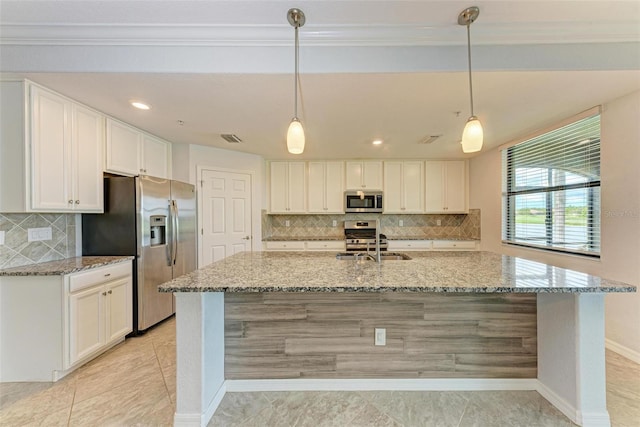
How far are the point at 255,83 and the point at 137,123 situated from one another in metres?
1.70

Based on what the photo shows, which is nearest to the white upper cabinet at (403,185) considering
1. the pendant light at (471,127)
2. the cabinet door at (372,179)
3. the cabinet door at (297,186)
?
the cabinet door at (372,179)

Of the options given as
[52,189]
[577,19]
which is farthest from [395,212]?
[52,189]

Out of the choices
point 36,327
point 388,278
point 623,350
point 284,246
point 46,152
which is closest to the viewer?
point 388,278

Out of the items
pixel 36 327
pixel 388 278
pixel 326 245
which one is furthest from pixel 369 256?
pixel 36 327

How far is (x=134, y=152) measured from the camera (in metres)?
2.92

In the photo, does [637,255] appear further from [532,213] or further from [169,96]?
[169,96]

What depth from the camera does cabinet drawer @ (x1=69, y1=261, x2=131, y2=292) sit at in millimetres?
2068

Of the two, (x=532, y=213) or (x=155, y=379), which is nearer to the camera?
(x=155, y=379)

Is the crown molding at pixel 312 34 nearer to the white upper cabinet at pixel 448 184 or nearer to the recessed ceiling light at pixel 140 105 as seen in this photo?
the recessed ceiling light at pixel 140 105

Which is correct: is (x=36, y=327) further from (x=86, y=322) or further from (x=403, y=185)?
(x=403, y=185)

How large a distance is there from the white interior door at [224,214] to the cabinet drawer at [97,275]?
3.76 ft

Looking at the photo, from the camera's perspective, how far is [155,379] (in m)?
2.02

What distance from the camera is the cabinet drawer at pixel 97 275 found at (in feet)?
6.79

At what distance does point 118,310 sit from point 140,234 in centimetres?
74
